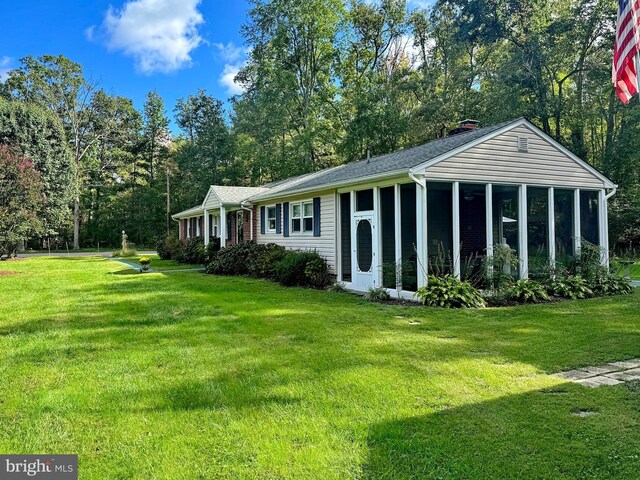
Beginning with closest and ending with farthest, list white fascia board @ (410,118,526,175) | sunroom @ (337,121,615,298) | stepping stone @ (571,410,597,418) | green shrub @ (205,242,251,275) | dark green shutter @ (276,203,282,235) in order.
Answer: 1. stepping stone @ (571,410,597,418)
2. white fascia board @ (410,118,526,175)
3. sunroom @ (337,121,615,298)
4. dark green shutter @ (276,203,282,235)
5. green shrub @ (205,242,251,275)

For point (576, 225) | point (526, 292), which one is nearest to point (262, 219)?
point (526, 292)

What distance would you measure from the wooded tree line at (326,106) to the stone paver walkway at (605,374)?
742 inches

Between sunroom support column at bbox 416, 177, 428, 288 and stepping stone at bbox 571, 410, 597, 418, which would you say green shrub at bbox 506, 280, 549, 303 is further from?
stepping stone at bbox 571, 410, 597, 418

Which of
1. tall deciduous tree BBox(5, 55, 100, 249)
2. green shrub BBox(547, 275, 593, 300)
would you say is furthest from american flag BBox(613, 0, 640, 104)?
tall deciduous tree BBox(5, 55, 100, 249)

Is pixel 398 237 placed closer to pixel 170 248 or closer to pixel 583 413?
pixel 583 413

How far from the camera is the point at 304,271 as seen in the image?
12.4 meters

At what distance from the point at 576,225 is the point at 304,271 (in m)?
7.44

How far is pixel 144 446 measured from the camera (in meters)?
2.98

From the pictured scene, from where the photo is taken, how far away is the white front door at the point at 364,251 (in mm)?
10586

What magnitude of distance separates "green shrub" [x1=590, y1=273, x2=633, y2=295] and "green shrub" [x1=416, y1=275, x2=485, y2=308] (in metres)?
3.68

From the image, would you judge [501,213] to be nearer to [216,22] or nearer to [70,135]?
[216,22]

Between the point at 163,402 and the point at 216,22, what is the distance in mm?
21876

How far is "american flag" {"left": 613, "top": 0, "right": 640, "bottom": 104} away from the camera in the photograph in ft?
16.2

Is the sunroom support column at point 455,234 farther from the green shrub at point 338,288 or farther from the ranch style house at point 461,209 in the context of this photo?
the green shrub at point 338,288
